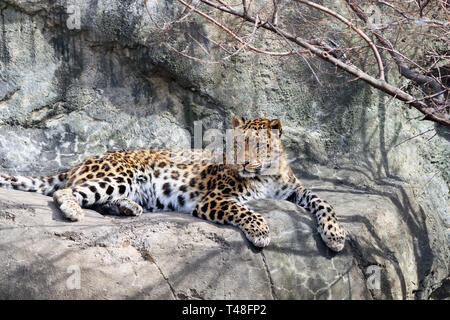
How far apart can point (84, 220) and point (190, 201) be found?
183 cm

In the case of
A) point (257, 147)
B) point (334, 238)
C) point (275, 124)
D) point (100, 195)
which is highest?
point (275, 124)

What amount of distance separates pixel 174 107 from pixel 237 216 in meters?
3.06

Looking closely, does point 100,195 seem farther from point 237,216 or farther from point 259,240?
point 259,240

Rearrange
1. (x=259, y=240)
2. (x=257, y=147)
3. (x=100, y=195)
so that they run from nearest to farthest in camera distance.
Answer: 1. (x=259, y=240)
2. (x=100, y=195)
3. (x=257, y=147)

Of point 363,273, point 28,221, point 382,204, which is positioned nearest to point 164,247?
point 28,221

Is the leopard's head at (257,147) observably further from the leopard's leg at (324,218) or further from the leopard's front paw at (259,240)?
the leopard's front paw at (259,240)

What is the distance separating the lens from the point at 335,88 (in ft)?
31.7

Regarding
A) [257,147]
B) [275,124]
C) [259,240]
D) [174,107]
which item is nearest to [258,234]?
[259,240]

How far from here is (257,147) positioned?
809cm

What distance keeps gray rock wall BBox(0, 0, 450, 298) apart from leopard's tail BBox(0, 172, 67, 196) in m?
0.87

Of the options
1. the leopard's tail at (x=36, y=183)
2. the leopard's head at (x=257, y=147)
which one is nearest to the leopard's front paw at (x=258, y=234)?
the leopard's head at (x=257, y=147)

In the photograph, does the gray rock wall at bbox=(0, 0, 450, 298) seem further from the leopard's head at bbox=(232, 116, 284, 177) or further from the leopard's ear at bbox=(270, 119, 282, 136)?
the leopard's ear at bbox=(270, 119, 282, 136)

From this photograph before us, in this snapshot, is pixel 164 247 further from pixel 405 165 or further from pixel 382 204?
pixel 405 165
